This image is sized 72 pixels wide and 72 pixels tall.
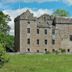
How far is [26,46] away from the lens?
368 ft

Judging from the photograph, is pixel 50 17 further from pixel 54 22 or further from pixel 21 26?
pixel 21 26

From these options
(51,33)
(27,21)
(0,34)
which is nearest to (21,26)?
(27,21)

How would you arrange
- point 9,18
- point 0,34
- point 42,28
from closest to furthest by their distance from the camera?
point 0,34
point 9,18
point 42,28

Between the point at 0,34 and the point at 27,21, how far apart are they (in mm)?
18117

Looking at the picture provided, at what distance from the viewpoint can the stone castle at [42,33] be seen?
370 feet

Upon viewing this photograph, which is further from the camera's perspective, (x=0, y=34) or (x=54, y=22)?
(x=54, y=22)

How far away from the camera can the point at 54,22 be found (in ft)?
386

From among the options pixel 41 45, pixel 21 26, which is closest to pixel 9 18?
pixel 21 26

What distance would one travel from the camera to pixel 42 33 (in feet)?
381

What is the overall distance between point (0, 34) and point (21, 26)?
55.0ft

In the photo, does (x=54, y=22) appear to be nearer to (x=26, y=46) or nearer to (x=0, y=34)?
(x=26, y=46)

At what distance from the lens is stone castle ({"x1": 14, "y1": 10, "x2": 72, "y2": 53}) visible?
11262cm

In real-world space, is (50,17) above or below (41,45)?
above

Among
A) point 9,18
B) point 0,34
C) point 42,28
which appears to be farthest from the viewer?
point 42,28
